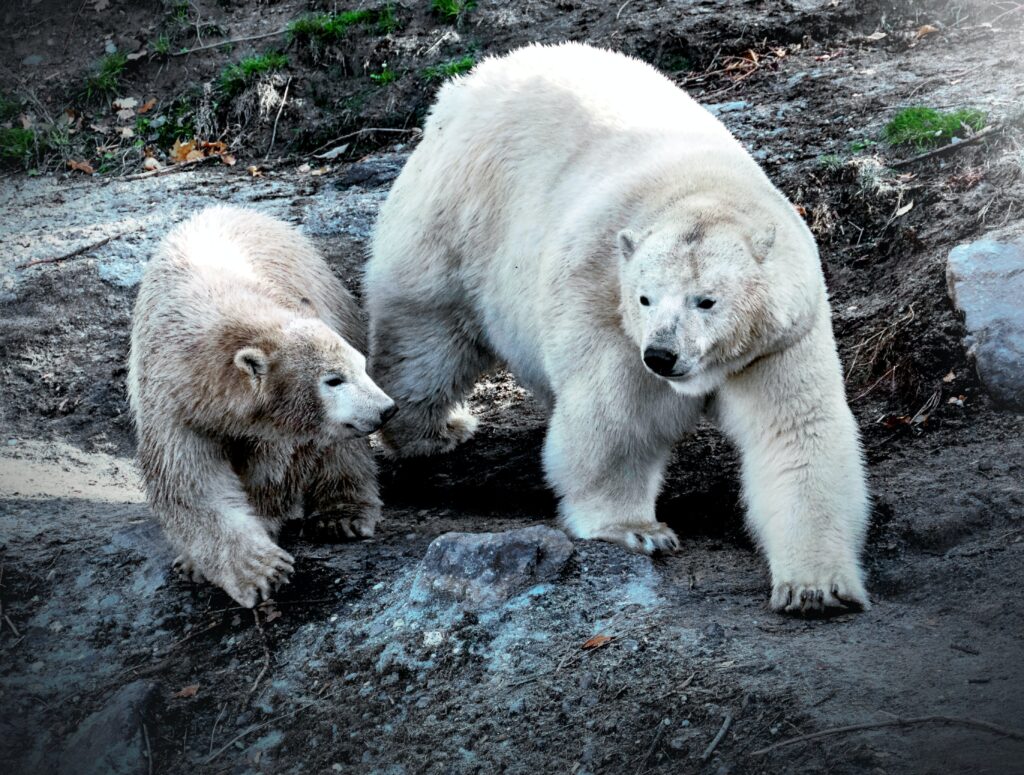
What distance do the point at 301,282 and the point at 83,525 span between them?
1.69m

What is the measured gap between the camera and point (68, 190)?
9336mm

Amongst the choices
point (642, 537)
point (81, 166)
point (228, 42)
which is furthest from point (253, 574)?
point (228, 42)

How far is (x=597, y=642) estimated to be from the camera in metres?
4.01

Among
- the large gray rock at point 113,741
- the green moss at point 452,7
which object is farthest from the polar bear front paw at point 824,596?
the green moss at point 452,7

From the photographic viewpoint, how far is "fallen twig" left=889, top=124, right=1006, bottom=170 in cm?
639

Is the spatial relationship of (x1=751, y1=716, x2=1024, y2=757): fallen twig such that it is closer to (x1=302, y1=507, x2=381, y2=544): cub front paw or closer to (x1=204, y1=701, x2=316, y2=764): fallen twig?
(x1=204, y1=701, x2=316, y2=764): fallen twig

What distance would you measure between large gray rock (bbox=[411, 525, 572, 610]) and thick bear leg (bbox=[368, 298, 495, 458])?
1.81 metres

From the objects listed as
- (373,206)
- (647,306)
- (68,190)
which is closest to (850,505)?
(647,306)

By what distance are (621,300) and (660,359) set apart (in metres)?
0.53

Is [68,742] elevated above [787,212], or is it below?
below

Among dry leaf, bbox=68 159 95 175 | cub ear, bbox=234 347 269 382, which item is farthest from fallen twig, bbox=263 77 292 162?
cub ear, bbox=234 347 269 382

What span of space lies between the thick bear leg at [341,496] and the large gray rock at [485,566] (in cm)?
92

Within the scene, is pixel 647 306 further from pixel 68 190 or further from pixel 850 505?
pixel 68 190

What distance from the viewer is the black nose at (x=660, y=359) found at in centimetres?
402
